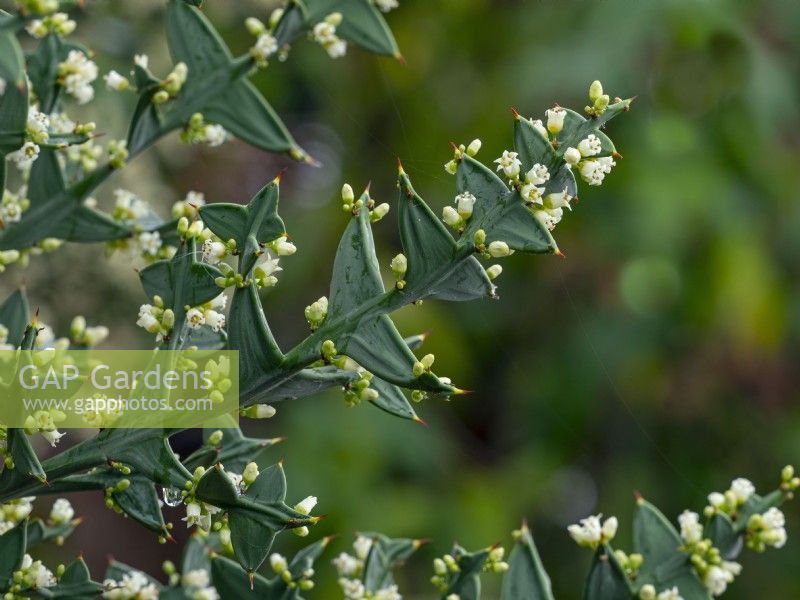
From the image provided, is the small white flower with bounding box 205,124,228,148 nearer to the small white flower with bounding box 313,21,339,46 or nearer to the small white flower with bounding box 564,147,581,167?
the small white flower with bounding box 313,21,339,46

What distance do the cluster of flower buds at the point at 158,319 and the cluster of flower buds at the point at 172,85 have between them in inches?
5.3

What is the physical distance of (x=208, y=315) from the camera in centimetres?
71

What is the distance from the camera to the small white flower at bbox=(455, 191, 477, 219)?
681mm

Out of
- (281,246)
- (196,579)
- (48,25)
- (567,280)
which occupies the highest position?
(48,25)

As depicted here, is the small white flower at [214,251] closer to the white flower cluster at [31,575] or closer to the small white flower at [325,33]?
the small white flower at [325,33]

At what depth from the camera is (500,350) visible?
335 cm

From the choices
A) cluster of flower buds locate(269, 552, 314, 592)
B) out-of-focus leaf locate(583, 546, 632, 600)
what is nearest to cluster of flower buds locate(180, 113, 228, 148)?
cluster of flower buds locate(269, 552, 314, 592)

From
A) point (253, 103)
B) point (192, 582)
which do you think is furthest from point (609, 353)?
point (253, 103)

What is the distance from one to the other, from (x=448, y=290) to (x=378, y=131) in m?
2.83

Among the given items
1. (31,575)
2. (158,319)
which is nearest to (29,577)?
(31,575)

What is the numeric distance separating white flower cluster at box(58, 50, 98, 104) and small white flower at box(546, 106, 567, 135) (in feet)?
1.14

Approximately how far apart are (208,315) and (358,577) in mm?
303

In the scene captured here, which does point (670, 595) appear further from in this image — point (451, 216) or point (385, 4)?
point (385, 4)

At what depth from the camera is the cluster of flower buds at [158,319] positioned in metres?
0.70
